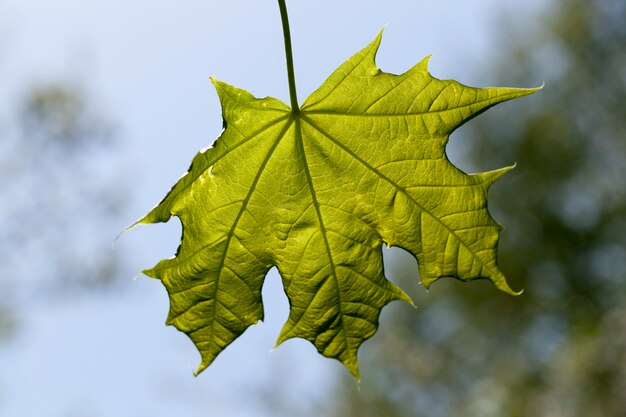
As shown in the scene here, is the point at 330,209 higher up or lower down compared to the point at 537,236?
lower down

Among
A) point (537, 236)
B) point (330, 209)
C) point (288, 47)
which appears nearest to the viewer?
point (288, 47)

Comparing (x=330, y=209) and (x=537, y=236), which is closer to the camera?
(x=330, y=209)

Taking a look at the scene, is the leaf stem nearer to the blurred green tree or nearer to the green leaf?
the green leaf

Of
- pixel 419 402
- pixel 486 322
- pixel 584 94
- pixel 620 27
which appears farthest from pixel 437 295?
pixel 620 27

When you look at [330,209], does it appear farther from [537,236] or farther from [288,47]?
[537,236]

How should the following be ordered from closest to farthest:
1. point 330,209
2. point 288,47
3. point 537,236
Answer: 1. point 288,47
2. point 330,209
3. point 537,236

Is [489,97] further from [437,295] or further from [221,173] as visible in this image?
[437,295]

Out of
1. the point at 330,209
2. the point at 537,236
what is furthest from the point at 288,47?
the point at 537,236

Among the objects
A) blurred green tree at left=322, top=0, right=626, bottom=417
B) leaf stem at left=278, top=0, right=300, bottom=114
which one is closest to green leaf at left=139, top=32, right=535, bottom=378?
leaf stem at left=278, top=0, right=300, bottom=114
